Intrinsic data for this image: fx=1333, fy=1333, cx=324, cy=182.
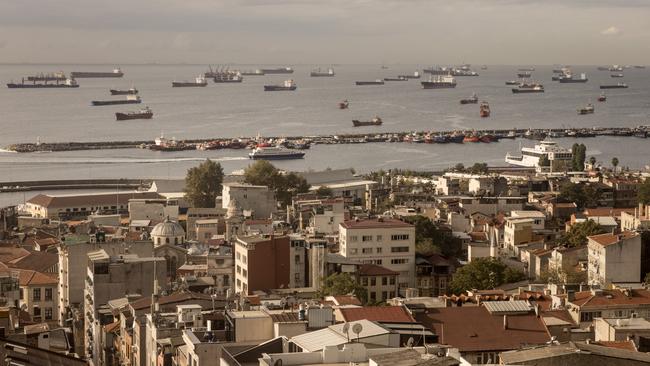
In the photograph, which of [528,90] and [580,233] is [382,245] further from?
[528,90]

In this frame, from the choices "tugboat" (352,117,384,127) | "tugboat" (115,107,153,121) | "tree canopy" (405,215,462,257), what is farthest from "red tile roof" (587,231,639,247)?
"tugboat" (115,107,153,121)

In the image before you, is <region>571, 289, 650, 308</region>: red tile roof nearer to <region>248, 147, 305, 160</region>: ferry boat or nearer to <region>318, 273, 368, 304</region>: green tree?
<region>318, 273, 368, 304</region>: green tree

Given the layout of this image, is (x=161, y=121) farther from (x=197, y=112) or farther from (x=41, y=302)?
(x=41, y=302)

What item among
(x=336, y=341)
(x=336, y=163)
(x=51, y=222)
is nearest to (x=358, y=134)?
(x=336, y=163)


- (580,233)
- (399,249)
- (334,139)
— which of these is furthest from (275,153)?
(399,249)

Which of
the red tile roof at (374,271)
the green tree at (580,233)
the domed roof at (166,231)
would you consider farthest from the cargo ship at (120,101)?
the red tile roof at (374,271)

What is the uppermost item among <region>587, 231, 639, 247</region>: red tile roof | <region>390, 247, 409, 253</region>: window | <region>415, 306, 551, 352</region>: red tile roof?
<region>415, 306, 551, 352</region>: red tile roof

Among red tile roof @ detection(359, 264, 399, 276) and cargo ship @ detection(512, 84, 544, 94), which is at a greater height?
red tile roof @ detection(359, 264, 399, 276)
